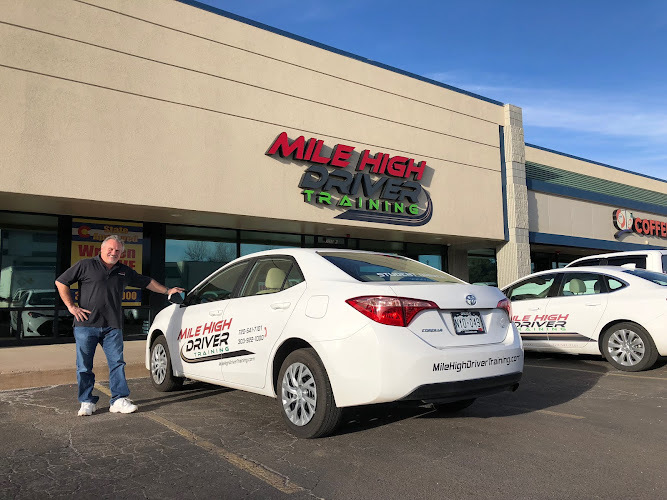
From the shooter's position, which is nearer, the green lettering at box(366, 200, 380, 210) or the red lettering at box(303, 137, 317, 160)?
the red lettering at box(303, 137, 317, 160)

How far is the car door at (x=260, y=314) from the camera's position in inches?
180

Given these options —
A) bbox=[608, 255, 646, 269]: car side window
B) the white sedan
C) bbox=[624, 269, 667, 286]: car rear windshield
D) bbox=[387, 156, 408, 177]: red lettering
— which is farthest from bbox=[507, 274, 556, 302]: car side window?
bbox=[387, 156, 408, 177]: red lettering

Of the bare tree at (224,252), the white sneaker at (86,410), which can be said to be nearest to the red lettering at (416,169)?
the bare tree at (224,252)

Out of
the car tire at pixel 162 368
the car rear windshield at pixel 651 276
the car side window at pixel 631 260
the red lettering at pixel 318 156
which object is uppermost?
the red lettering at pixel 318 156

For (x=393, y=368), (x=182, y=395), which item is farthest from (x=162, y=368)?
(x=393, y=368)

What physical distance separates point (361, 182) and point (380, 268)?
1034 centimetres

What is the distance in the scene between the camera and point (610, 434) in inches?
171

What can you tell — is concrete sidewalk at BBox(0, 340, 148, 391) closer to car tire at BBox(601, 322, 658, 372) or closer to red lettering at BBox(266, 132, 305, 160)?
red lettering at BBox(266, 132, 305, 160)

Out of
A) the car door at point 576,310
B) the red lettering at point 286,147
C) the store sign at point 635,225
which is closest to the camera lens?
the car door at point 576,310

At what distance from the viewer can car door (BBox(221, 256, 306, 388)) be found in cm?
458

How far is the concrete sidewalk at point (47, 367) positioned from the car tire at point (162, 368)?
153 centimetres

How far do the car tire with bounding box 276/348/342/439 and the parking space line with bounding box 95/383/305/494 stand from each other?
1.92ft

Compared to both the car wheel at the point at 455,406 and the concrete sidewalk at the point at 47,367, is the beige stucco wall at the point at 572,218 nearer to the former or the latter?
the concrete sidewalk at the point at 47,367

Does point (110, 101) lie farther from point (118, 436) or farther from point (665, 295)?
point (665, 295)
